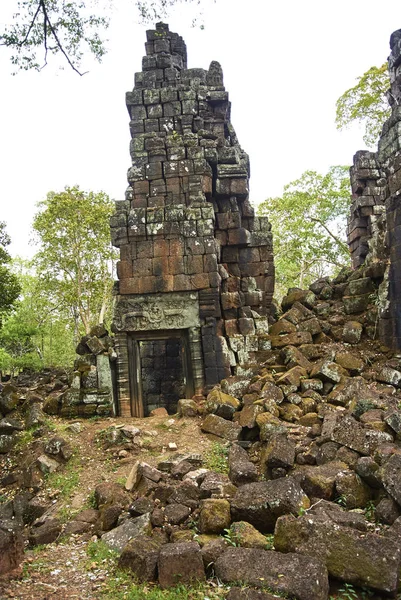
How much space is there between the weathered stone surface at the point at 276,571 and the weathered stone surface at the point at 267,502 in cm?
62

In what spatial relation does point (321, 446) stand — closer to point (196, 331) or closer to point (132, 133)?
point (196, 331)

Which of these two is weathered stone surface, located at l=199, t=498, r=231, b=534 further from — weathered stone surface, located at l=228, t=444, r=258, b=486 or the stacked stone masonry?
the stacked stone masonry

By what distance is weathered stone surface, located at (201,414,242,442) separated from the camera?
732cm

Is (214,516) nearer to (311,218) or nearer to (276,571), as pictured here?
(276,571)

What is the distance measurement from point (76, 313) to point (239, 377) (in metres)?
16.0

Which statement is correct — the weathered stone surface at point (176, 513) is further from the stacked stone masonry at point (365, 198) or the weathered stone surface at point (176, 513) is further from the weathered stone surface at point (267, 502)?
the stacked stone masonry at point (365, 198)

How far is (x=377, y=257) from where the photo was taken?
10562 millimetres

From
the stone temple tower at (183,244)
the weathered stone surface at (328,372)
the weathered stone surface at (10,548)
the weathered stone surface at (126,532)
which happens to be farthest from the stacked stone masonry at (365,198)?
the weathered stone surface at (10,548)

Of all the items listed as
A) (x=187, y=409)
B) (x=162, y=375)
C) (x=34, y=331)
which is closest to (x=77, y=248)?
(x=34, y=331)

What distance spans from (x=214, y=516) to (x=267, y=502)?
0.51 metres

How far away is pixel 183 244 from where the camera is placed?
388 inches

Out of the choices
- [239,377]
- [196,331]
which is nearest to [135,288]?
[196,331]

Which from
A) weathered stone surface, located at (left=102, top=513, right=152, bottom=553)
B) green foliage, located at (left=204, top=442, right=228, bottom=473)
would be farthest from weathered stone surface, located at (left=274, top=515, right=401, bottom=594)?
green foliage, located at (left=204, top=442, right=228, bottom=473)

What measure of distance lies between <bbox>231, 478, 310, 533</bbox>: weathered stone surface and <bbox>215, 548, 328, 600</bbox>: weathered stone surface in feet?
2.02
